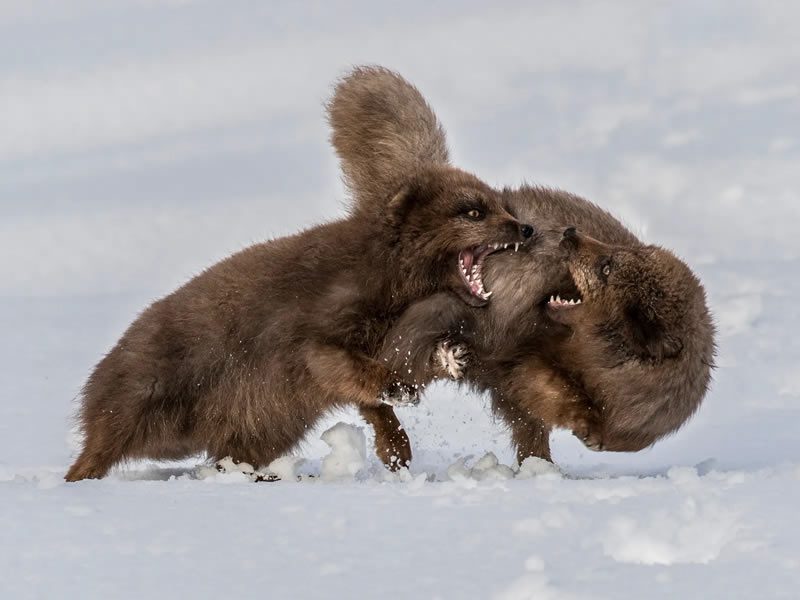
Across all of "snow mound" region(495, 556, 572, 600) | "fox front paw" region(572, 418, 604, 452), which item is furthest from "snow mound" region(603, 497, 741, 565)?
"fox front paw" region(572, 418, 604, 452)

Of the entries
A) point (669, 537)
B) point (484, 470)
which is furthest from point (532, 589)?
point (484, 470)

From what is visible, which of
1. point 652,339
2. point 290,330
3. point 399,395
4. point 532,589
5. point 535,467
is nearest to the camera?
point 532,589

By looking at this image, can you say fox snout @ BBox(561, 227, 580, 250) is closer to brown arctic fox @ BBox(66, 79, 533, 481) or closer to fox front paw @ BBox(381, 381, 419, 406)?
brown arctic fox @ BBox(66, 79, 533, 481)

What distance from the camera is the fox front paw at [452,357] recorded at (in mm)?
7488

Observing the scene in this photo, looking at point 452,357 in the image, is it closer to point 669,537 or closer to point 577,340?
point 577,340

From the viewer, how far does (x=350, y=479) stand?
7500 millimetres

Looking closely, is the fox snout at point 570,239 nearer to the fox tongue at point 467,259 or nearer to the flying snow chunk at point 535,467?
the fox tongue at point 467,259

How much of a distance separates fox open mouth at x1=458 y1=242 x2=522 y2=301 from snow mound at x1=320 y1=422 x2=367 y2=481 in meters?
1.12

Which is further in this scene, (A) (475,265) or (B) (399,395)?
(A) (475,265)

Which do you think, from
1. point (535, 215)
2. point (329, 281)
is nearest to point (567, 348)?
point (535, 215)

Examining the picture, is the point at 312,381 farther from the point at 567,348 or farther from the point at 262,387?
the point at 567,348

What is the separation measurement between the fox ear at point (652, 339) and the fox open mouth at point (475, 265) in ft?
2.80

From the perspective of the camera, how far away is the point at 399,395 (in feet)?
24.1

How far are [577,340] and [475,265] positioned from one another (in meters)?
0.76
